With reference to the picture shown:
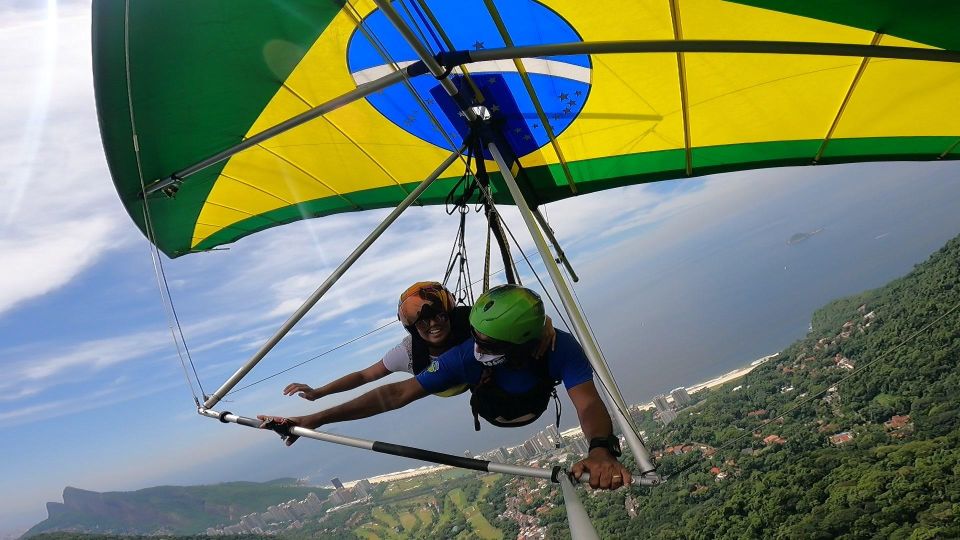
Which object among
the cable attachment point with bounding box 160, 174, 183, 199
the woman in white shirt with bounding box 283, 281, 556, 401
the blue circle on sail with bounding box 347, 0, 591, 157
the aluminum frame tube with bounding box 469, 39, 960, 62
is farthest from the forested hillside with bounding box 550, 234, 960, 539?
the cable attachment point with bounding box 160, 174, 183, 199

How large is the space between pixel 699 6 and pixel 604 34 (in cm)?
54

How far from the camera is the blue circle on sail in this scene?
2561 millimetres

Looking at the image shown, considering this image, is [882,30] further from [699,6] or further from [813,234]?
[813,234]

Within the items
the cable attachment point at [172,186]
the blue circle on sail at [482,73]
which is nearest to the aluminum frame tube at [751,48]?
the blue circle on sail at [482,73]

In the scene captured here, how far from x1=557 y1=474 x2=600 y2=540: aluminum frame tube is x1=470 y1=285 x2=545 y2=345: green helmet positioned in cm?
65

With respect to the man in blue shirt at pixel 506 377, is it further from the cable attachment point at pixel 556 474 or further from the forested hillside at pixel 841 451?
the forested hillside at pixel 841 451

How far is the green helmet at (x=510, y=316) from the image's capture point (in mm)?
1966

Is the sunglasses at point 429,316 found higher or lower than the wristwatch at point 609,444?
higher

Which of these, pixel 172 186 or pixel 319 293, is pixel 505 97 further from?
pixel 172 186

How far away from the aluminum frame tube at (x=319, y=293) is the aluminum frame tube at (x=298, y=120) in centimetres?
55

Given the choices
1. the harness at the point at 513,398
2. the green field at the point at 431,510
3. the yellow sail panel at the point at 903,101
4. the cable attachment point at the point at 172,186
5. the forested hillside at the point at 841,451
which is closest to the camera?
the harness at the point at 513,398

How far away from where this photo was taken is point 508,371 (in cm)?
224

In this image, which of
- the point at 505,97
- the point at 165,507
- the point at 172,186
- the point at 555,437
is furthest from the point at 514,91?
the point at 165,507

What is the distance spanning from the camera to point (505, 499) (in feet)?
111
